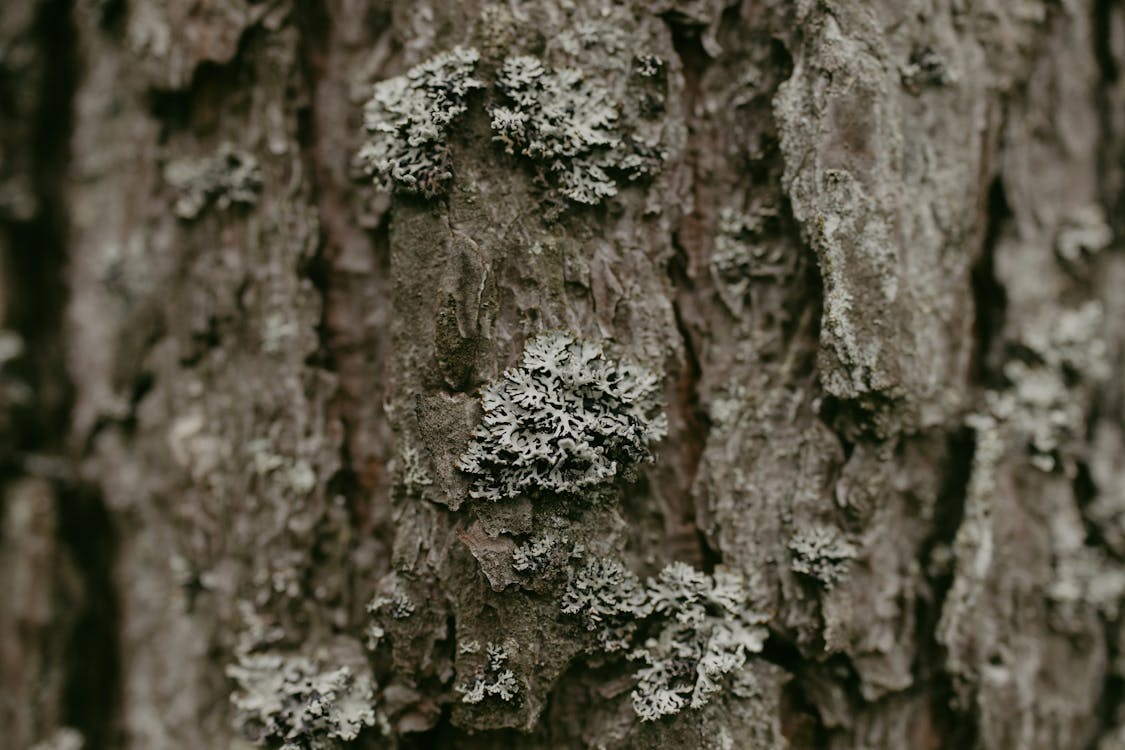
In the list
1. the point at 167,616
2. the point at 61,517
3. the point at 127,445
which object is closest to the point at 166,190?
the point at 127,445

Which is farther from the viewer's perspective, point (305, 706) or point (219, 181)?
point (219, 181)

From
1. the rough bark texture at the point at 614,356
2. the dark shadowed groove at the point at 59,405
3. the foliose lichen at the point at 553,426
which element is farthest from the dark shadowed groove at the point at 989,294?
the dark shadowed groove at the point at 59,405

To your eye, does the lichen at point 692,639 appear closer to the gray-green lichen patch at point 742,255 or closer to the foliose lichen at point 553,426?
the foliose lichen at point 553,426

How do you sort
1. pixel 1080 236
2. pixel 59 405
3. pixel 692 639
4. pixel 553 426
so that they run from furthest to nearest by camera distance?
pixel 59 405
pixel 1080 236
pixel 692 639
pixel 553 426

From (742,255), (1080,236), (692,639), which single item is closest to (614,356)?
(742,255)

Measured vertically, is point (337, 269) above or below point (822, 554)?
above

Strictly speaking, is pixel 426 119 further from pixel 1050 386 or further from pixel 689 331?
pixel 1050 386
